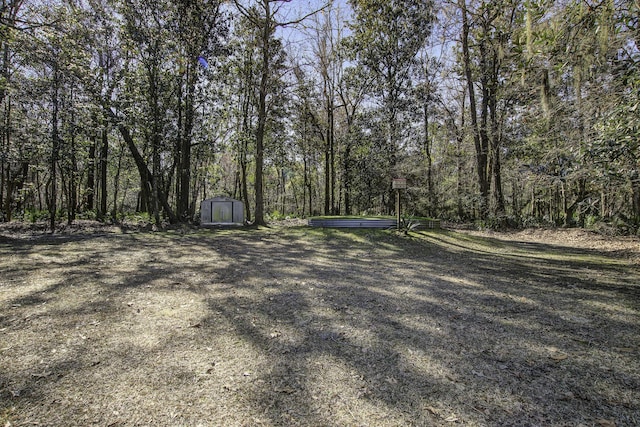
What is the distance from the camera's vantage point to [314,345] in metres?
2.41

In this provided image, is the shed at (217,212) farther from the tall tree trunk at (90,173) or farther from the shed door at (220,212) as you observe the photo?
the tall tree trunk at (90,173)

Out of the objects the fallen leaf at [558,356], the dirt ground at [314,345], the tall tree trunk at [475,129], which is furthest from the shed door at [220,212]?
the fallen leaf at [558,356]

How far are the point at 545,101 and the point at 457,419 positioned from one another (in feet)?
17.3

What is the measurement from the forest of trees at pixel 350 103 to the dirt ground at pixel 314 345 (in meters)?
2.72

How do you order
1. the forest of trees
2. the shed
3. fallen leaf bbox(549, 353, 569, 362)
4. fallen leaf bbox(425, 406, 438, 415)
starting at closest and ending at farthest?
1. fallen leaf bbox(425, 406, 438, 415)
2. fallen leaf bbox(549, 353, 569, 362)
3. the forest of trees
4. the shed

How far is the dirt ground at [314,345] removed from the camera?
5.52 feet

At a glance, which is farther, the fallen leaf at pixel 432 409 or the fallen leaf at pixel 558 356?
the fallen leaf at pixel 558 356

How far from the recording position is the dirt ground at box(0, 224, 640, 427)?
1.68m

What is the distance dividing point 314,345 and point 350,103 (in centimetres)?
1514

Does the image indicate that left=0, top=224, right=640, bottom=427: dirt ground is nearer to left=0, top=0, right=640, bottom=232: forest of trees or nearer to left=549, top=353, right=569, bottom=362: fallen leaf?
left=549, top=353, right=569, bottom=362: fallen leaf

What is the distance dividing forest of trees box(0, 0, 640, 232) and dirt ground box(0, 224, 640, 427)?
272 centimetres

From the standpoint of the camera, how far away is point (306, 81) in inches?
578

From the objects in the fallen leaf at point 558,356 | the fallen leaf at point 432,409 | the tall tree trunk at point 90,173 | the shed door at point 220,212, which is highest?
the tall tree trunk at point 90,173

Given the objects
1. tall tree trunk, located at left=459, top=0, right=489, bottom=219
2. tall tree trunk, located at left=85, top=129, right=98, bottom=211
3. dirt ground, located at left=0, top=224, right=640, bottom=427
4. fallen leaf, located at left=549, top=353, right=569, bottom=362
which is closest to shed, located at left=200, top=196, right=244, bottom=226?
tall tree trunk, located at left=85, top=129, right=98, bottom=211
